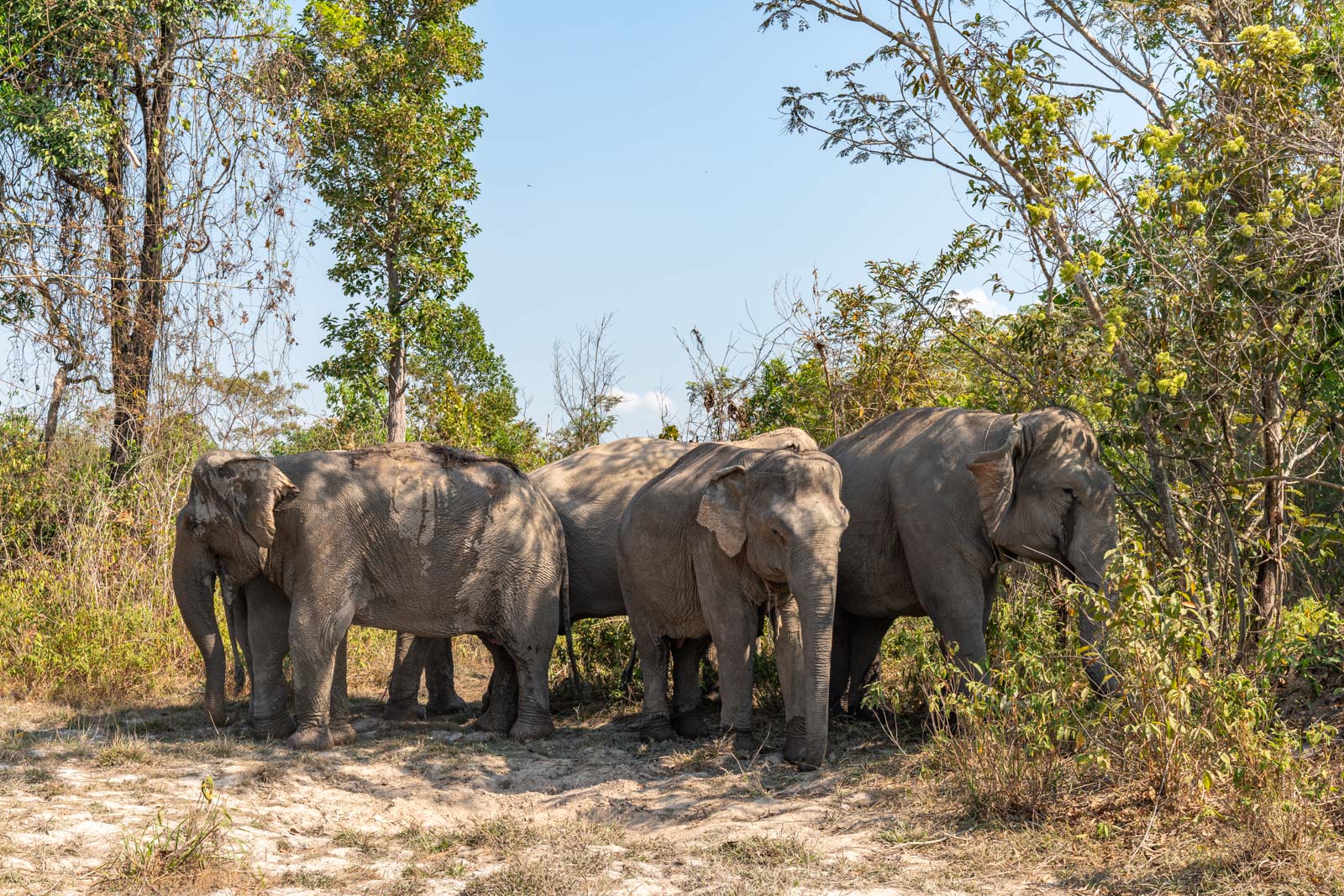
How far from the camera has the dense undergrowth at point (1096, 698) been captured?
19.7 feet

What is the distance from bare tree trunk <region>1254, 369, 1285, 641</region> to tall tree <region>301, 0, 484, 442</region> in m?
14.7

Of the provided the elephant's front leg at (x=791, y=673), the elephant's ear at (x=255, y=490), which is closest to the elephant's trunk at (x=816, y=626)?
the elephant's front leg at (x=791, y=673)

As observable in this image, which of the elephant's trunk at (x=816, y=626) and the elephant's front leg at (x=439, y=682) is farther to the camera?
the elephant's front leg at (x=439, y=682)

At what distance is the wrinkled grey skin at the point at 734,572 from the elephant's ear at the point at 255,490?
2543mm

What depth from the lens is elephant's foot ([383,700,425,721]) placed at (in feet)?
32.7

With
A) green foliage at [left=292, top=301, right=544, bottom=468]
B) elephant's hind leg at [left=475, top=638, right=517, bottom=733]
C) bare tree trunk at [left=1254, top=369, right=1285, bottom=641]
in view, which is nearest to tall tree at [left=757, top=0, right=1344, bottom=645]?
bare tree trunk at [left=1254, top=369, right=1285, bottom=641]

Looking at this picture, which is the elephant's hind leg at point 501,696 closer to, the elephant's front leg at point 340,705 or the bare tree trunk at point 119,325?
the elephant's front leg at point 340,705

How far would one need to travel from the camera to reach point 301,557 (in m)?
8.63

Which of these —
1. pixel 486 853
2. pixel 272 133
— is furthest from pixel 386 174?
pixel 486 853

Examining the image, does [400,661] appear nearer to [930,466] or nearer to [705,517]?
[705,517]

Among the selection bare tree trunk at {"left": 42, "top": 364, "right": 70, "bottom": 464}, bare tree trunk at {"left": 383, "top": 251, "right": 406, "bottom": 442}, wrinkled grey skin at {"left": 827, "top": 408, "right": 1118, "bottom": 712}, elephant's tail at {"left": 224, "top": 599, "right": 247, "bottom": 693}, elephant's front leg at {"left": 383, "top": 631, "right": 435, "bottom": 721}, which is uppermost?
bare tree trunk at {"left": 383, "top": 251, "right": 406, "bottom": 442}

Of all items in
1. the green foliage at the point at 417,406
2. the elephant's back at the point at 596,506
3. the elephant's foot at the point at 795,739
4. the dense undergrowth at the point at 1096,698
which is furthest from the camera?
the green foliage at the point at 417,406

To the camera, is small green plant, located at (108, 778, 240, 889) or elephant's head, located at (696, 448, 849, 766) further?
elephant's head, located at (696, 448, 849, 766)

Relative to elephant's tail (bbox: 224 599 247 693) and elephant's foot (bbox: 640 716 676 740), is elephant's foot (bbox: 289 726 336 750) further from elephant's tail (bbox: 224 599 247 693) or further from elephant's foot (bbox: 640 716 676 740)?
elephant's foot (bbox: 640 716 676 740)
